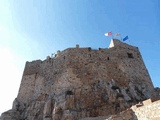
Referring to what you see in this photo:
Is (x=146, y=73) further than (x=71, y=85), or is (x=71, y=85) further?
(x=146, y=73)

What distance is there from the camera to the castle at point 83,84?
712 inches

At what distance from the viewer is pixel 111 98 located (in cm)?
1838

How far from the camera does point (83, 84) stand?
20.5 metres

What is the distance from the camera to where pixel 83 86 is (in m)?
20.4

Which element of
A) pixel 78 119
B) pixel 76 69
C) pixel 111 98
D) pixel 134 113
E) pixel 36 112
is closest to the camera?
pixel 134 113

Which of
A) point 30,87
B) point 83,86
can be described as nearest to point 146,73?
point 83,86

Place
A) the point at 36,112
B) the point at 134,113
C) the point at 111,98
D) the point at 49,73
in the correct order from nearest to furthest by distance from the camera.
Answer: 1. the point at 134,113
2. the point at 111,98
3. the point at 36,112
4. the point at 49,73

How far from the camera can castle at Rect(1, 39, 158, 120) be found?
59.3 feet

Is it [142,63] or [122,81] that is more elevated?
[142,63]

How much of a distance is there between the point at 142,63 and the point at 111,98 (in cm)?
783

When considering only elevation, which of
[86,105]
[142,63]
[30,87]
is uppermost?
[142,63]

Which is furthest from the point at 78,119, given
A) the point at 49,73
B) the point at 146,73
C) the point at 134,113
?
the point at 146,73

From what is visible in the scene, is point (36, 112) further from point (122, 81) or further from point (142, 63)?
point (142, 63)

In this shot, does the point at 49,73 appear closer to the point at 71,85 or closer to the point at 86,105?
the point at 71,85
